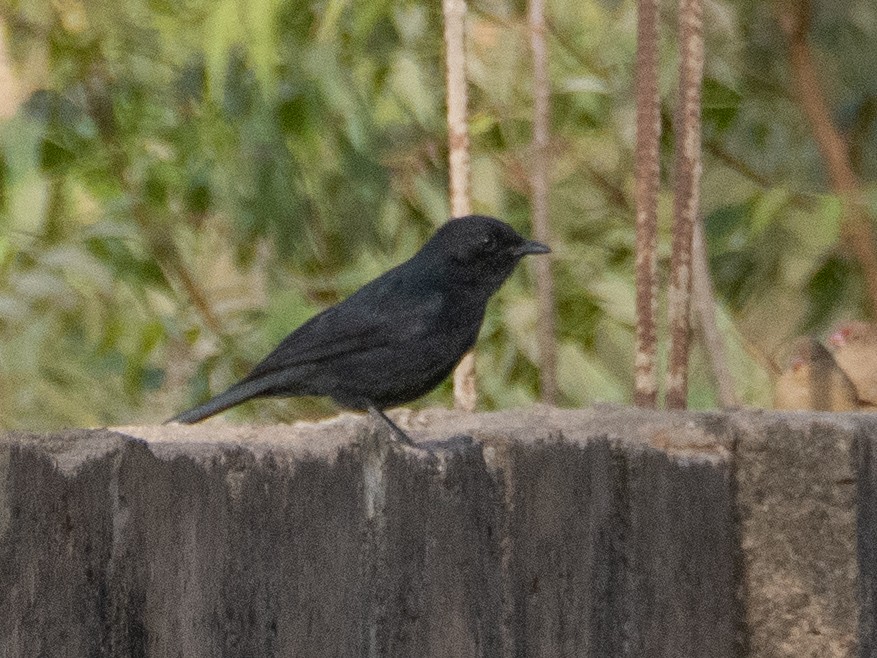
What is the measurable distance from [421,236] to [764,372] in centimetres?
118

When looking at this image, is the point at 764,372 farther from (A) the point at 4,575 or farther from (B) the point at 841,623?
(A) the point at 4,575

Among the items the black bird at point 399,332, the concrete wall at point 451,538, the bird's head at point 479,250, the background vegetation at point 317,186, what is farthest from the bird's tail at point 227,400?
the background vegetation at point 317,186

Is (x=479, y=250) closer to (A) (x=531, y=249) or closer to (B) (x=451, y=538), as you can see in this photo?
(A) (x=531, y=249)

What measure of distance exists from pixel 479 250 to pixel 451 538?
1.59 meters

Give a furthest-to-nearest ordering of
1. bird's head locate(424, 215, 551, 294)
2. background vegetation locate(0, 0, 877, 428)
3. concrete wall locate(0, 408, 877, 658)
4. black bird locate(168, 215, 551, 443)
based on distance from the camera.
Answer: background vegetation locate(0, 0, 877, 428) → bird's head locate(424, 215, 551, 294) → black bird locate(168, 215, 551, 443) → concrete wall locate(0, 408, 877, 658)

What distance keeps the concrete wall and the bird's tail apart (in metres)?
0.64

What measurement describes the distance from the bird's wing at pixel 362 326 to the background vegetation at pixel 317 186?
0.89m

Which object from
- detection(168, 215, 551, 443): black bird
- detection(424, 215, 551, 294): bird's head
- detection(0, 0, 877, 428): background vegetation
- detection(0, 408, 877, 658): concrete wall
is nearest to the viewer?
detection(0, 408, 877, 658): concrete wall

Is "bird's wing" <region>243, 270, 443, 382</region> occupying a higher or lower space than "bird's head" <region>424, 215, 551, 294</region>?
lower

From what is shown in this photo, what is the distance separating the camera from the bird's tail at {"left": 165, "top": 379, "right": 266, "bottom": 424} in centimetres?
367

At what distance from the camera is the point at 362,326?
12.1 ft

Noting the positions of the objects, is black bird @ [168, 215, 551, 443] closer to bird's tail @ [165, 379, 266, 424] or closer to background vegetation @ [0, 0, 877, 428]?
bird's tail @ [165, 379, 266, 424]

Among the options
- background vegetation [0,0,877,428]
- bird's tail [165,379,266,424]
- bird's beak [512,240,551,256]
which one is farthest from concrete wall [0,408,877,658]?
background vegetation [0,0,877,428]

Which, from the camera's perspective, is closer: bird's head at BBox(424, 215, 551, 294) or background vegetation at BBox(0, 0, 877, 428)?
bird's head at BBox(424, 215, 551, 294)
